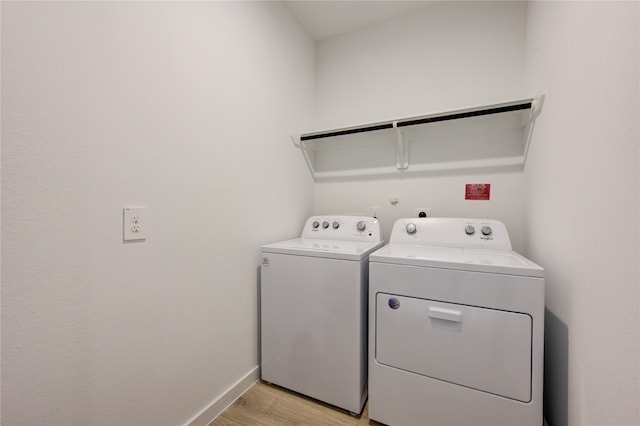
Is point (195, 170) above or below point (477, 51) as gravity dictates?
below

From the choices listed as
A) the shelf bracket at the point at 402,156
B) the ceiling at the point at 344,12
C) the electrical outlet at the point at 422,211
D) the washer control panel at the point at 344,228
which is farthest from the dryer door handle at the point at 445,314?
the ceiling at the point at 344,12

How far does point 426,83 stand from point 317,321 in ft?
5.96

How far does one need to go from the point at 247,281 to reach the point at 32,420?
0.87m

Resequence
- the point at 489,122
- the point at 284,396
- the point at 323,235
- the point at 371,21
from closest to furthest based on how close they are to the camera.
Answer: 1. the point at 284,396
2. the point at 489,122
3. the point at 323,235
4. the point at 371,21

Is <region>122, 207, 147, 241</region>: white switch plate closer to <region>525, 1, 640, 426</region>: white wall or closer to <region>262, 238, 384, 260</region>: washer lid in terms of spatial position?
<region>262, 238, 384, 260</region>: washer lid

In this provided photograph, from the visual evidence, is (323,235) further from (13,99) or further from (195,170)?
(13,99)

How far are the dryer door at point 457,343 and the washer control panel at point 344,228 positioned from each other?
1.80 ft

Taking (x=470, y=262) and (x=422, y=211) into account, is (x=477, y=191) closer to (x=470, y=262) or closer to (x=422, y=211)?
(x=422, y=211)

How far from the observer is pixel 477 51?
1663mm

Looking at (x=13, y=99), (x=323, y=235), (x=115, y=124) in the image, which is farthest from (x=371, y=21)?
(x=13, y=99)

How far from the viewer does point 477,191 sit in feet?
5.43

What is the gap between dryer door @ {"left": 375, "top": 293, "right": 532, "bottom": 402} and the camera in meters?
0.94

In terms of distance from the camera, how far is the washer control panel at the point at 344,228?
1651mm

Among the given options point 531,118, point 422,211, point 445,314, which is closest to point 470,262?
point 445,314
